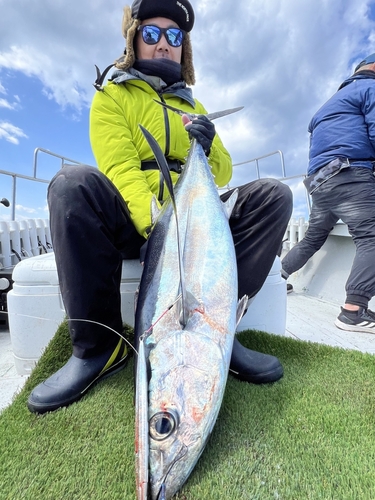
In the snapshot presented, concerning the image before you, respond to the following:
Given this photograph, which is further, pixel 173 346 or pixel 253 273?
pixel 253 273

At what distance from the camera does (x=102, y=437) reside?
1018 mm

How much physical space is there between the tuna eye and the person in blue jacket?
2.00 m

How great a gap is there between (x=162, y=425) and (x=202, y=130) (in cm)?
117

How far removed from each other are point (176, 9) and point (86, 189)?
129 cm

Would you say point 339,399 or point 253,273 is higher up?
point 253,273

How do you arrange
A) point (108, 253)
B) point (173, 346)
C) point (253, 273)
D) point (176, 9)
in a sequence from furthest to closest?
point (176, 9)
point (253, 273)
point (108, 253)
point (173, 346)

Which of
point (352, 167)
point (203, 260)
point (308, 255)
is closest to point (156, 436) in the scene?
point (203, 260)

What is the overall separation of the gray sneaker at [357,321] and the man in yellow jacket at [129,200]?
1.27 meters

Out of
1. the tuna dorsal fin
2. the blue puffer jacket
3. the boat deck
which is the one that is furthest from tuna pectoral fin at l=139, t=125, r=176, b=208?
the blue puffer jacket

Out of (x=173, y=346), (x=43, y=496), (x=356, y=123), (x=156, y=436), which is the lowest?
(x=43, y=496)

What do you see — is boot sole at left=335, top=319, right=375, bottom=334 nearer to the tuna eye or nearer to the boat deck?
the boat deck

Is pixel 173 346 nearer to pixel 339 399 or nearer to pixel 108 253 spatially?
pixel 108 253

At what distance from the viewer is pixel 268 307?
1.85 meters

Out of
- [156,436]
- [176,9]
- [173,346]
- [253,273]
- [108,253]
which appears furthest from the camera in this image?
[176,9]
